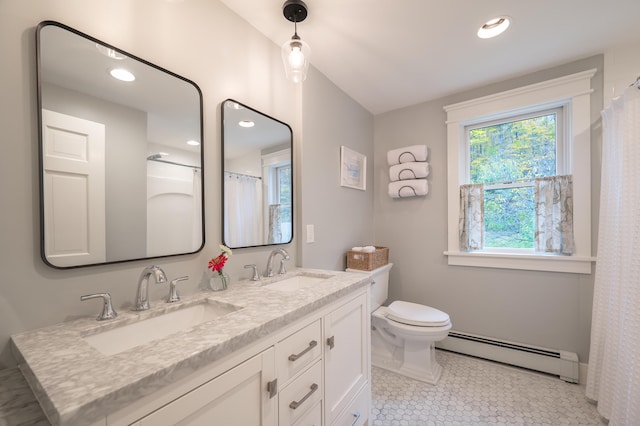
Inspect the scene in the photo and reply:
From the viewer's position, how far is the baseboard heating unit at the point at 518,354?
192cm

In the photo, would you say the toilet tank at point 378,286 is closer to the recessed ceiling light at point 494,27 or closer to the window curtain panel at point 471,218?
the window curtain panel at point 471,218

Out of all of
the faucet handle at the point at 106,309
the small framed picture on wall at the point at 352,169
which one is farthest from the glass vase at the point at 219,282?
the small framed picture on wall at the point at 352,169

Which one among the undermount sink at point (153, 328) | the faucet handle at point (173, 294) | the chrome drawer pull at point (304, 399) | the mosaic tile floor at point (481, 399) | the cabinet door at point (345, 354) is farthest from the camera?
the mosaic tile floor at point (481, 399)

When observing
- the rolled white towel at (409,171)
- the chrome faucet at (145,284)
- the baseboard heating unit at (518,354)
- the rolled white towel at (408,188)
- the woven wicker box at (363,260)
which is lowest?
the baseboard heating unit at (518,354)

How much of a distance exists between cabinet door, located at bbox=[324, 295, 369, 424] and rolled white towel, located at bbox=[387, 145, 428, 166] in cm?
158

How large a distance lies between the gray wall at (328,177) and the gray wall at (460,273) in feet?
1.17

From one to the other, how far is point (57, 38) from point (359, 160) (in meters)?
2.09

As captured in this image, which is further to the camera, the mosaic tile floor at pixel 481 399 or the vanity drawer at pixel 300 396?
the mosaic tile floor at pixel 481 399

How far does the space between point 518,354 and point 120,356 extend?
2.67 metres

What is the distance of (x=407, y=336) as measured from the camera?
196 centimetres

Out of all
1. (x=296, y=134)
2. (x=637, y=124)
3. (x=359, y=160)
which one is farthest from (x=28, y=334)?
(x=637, y=124)

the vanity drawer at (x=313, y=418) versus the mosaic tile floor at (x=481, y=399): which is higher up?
the vanity drawer at (x=313, y=418)

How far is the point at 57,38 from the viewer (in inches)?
33.5

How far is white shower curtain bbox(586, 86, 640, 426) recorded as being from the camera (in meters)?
1.30
